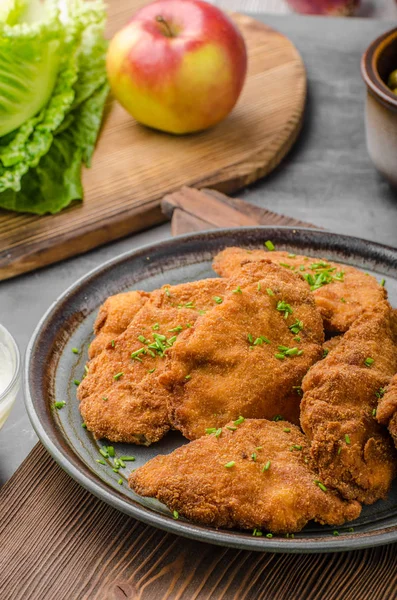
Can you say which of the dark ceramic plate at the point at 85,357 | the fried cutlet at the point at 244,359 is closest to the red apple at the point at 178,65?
the dark ceramic plate at the point at 85,357

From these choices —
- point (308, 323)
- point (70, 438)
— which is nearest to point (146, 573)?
point (70, 438)

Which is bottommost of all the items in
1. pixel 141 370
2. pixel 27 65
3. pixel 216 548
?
pixel 216 548

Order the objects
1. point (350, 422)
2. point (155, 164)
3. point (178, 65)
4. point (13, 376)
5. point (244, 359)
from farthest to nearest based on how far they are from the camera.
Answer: point (155, 164) < point (178, 65) < point (13, 376) < point (244, 359) < point (350, 422)

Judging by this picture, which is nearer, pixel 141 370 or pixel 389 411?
pixel 389 411

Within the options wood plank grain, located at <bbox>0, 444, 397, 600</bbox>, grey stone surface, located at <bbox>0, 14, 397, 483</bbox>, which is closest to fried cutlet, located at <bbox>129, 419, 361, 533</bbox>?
wood plank grain, located at <bbox>0, 444, 397, 600</bbox>

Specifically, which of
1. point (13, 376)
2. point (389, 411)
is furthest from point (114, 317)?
point (389, 411)

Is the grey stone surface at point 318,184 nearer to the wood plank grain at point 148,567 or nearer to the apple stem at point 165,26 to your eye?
the wood plank grain at point 148,567

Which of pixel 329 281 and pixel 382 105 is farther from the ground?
pixel 382 105

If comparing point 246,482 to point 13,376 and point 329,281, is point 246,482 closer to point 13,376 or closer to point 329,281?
point 13,376
